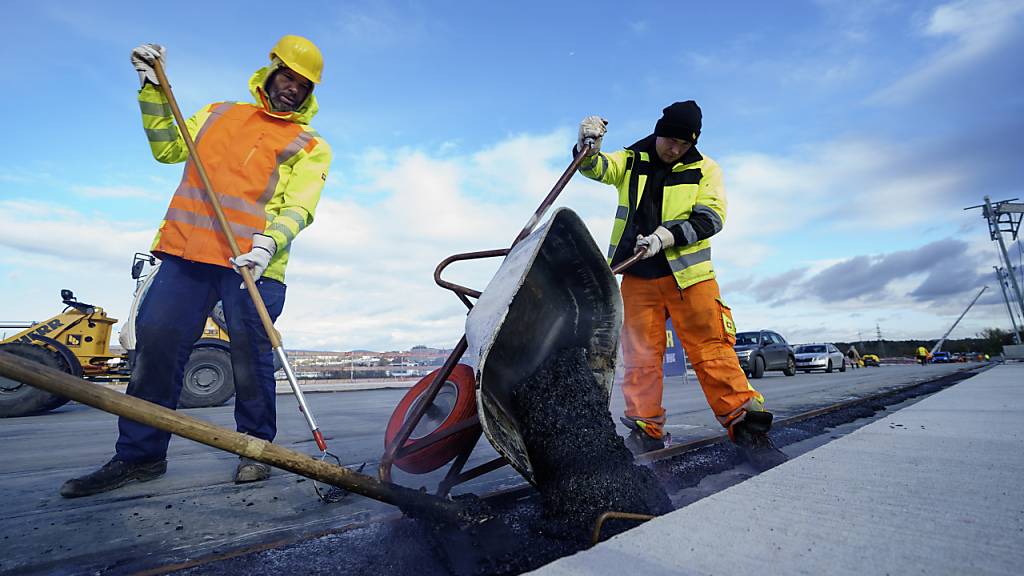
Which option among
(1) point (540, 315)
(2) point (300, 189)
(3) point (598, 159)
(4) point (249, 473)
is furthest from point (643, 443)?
(2) point (300, 189)

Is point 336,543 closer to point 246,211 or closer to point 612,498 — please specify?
point 612,498

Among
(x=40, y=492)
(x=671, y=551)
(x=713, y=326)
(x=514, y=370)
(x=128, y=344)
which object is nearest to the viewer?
(x=671, y=551)

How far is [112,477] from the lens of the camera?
6.81 feet

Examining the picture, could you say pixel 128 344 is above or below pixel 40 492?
above

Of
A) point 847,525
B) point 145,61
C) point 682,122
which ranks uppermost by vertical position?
point 145,61

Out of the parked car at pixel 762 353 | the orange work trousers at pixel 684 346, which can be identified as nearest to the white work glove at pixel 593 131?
the orange work trousers at pixel 684 346

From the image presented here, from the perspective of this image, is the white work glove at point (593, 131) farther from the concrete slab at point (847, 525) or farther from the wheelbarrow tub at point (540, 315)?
the concrete slab at point (847, 525)

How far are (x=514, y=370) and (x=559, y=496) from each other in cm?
50

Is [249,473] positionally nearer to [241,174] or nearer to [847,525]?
[241,174]

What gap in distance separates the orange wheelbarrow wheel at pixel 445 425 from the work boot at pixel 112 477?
4.02 feet

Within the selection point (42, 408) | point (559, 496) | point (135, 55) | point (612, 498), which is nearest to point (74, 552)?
point (559, 496)

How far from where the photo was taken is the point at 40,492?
6.68ft

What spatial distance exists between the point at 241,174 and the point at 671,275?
2344 mm

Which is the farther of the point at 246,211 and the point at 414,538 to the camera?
the point at 246,211
